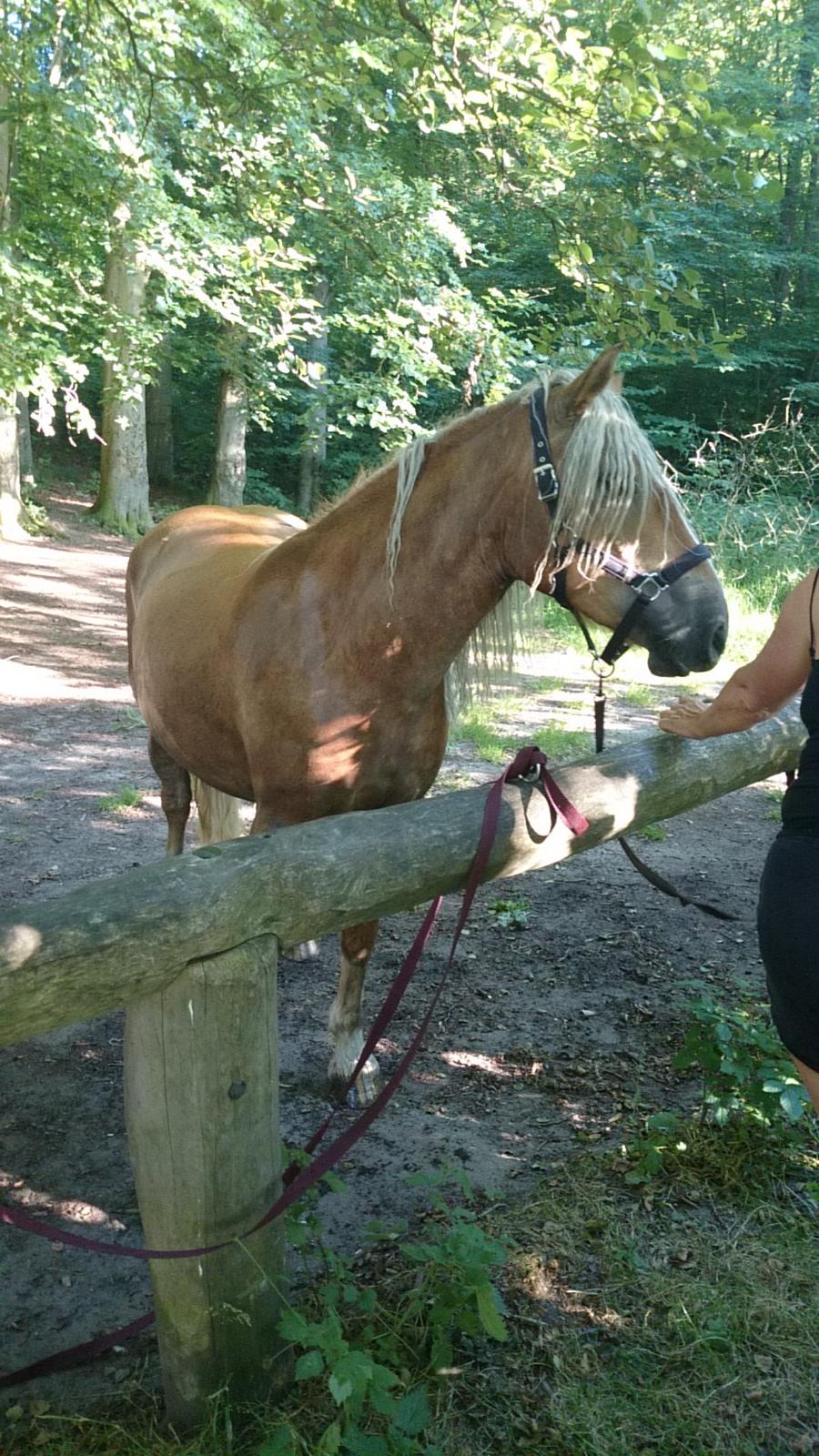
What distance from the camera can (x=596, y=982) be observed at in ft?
14.0

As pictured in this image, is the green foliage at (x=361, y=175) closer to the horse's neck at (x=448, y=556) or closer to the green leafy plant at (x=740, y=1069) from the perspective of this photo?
the horse's neck at (x=448, y=556)

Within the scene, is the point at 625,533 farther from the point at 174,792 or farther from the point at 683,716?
the point at 174,792

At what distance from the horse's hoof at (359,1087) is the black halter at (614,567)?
5.78 feet

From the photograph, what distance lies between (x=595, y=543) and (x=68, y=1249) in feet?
7.85

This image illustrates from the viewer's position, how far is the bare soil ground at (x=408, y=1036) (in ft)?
8.79

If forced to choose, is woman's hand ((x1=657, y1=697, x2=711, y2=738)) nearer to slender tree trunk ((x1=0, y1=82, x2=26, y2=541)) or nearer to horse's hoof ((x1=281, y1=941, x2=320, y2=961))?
horse's hoof ((x1=281, y1=941, x2=320, y2=961))

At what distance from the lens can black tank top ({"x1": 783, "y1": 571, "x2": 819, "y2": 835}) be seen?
2072mm

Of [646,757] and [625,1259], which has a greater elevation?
[646,757]

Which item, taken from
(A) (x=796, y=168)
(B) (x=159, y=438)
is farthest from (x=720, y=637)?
(A) (x=796, y=168)

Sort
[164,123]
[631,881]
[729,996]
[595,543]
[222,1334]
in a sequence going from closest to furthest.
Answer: [222,1334] < [595,543] < [729,996] < [631,881] < [164,123]

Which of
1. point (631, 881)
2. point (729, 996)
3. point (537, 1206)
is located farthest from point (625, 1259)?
point (631, 881)

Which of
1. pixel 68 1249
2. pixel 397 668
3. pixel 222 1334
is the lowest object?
pixel 68 1249

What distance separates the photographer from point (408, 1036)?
12.7ft

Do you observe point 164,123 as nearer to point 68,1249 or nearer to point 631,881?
point 631,881
